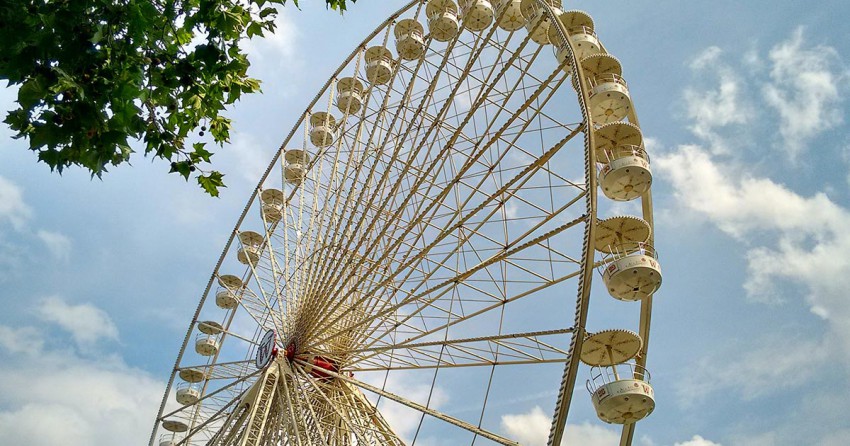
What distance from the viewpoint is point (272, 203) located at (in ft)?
71.9

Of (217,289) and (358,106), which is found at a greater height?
(358,106)

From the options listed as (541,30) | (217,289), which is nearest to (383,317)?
(541,30)

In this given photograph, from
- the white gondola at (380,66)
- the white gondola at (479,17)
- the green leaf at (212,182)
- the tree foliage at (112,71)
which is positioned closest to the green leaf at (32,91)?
the tree foliage at (112,71)

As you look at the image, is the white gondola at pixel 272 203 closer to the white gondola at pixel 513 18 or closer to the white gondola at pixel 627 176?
the white gondola at pixel 513 18

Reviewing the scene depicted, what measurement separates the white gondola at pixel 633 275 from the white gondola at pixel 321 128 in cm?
1145

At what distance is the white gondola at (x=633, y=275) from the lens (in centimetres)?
1149

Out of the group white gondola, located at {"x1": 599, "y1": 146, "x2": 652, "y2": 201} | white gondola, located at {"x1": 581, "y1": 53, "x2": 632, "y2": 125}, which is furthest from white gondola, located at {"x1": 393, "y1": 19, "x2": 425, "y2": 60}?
white gondola, located at {"x1": 599, "y1": 146, "x2": 652, "y2": 201}

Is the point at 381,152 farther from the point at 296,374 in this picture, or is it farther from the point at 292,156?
the point at 292,156

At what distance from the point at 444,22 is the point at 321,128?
567 cm

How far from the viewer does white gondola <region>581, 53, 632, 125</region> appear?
42.6ft

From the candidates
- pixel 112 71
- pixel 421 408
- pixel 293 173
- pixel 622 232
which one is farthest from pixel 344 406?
pixel 112 71

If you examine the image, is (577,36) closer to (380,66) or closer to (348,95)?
(380,66)

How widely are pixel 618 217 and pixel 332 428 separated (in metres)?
7.80

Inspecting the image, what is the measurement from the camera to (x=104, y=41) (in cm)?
538
